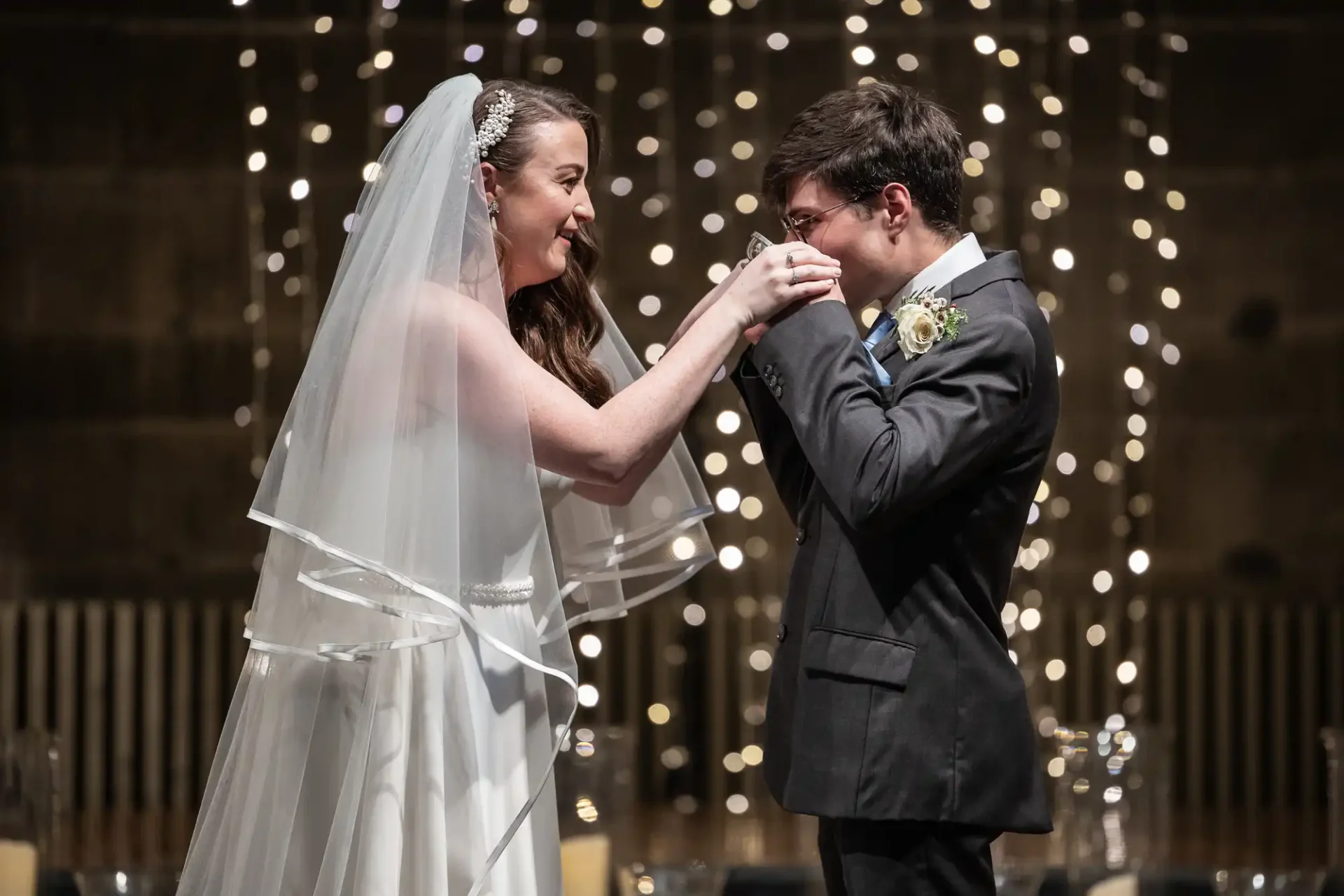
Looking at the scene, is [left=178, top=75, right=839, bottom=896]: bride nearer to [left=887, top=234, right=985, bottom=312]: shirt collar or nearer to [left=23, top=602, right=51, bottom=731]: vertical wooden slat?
[left=887, top=234, right=985, bottom=312]: shirt collar

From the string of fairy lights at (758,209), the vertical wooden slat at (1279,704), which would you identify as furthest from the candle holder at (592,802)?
the vertical wooden slat at (1279,704)

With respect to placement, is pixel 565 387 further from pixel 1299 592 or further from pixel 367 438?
pixel 1299 592

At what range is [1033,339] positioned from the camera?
1.76 m

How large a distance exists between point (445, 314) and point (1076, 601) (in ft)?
14.1

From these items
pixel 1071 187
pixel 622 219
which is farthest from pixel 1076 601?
pixel 622 219

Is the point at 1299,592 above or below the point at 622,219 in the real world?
below

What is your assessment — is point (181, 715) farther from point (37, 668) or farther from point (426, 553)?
point (426, 553)

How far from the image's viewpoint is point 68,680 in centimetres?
552

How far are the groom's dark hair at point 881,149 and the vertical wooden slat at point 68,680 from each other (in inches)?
180

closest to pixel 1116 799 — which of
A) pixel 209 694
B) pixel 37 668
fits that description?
pixel 209 694

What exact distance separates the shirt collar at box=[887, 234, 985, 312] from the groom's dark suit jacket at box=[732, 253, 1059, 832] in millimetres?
24

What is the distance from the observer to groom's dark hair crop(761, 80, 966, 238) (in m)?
1.82

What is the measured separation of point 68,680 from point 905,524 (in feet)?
15.3

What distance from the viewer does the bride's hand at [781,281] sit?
177cm
